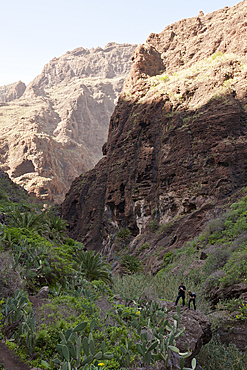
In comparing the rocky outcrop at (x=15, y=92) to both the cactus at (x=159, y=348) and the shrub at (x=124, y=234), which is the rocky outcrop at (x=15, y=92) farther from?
the cactus at (x=159, y=348)

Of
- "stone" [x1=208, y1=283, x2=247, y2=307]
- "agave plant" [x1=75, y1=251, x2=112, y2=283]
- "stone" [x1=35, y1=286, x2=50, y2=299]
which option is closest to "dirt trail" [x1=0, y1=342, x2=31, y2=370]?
"stone" [x1=35, y1=286, x2=50, y2=299]

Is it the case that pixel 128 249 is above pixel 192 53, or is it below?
below

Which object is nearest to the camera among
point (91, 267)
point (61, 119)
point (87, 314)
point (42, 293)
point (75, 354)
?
point (75, 354)

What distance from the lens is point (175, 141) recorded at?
27594 millimetres

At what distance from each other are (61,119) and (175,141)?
3891 inches

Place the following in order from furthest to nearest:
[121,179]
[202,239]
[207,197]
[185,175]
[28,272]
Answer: [121,179], [185,175], [207,197], [202,239], [28,272]

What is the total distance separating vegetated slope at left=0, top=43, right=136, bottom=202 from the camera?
2982 inches

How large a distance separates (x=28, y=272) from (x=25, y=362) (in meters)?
3.12

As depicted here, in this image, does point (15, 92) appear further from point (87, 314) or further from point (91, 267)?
point (87, 314)

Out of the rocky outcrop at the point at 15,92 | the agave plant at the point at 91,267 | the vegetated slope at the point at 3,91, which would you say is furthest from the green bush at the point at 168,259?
the vegetated slope at the point at 3,91

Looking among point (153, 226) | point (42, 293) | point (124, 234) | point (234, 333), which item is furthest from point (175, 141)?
point (42, 293)

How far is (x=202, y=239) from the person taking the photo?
1455 cm

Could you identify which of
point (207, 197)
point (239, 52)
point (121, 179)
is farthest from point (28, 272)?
point (239, 52)

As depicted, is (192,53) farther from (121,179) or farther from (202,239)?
(202,239)
